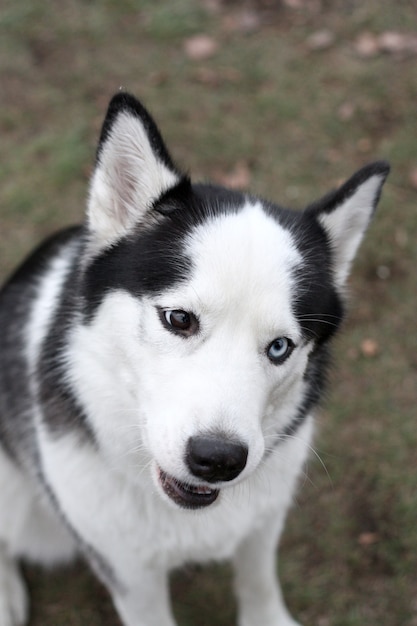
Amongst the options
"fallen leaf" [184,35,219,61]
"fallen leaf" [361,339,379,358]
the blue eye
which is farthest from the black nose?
"fallen leaf" [184,35,219,61]

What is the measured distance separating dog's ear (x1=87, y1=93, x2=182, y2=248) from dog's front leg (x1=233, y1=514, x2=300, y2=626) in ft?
4.37

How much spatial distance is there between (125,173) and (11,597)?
7.45 ft

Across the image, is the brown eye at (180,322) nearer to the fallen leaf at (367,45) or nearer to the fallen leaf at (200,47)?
the fallen leaf at (200,47)

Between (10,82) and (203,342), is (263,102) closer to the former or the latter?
(10,82)

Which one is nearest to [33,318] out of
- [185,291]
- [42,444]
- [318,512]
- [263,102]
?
[42,444]

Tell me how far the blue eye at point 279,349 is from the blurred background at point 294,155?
173 centimetres

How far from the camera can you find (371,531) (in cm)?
347

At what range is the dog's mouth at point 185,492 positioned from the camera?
208 centimetres

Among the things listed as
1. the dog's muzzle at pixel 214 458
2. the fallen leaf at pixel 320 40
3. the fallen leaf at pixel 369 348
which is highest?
the dog's muzzle at pixel 214 458

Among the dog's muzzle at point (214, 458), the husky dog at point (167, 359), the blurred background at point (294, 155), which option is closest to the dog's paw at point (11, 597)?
the blurred background at point (294, 155)

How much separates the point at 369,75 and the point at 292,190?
4.45ft

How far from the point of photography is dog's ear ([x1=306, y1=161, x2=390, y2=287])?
7.04 feet

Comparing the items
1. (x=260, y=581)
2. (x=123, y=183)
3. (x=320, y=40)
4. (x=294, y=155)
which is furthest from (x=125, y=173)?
(x=320, y=40)

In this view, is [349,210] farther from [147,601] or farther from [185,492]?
[147,601]
